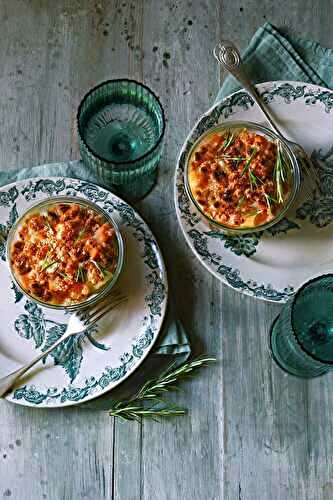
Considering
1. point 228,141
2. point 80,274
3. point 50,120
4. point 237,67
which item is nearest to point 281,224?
point 228,141

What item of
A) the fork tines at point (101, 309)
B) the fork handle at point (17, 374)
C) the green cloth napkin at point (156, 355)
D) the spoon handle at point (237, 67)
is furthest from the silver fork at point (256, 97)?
the fork handle at point (17, 374)

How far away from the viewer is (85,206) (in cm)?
191

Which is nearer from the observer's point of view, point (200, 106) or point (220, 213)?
point (220, 213)

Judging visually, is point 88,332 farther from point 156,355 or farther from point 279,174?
point 279,174

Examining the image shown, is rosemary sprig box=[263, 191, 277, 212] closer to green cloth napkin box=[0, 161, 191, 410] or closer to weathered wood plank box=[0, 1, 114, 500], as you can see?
green cloth napkin box=[0, 161, 191, 410]

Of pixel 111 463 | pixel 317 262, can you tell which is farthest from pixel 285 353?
pixel 111 463

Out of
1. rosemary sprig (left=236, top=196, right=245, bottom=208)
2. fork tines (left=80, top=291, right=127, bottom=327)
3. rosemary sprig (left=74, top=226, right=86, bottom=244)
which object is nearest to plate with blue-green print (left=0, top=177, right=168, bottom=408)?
fork tines (left=80, top=291, right=127, bottom=327)

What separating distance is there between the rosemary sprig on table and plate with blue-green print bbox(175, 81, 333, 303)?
25 cm

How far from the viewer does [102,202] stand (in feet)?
6.49

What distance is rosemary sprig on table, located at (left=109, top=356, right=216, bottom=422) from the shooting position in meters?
1.96

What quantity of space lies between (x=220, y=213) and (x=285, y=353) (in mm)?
408

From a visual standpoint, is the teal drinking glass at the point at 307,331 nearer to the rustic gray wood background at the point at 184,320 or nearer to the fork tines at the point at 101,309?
the rustic gray wood background at the point at 184,320

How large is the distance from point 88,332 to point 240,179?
0.54 metres

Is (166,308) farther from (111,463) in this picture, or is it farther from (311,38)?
(311,38)
